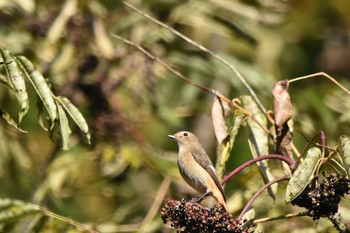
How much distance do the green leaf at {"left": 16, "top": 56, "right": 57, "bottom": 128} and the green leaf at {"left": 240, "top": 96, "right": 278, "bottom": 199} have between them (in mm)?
843

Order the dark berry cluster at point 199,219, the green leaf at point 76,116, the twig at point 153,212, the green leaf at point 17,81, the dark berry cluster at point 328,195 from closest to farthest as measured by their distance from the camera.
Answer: the dark berry cluster at point 199,219 → the dark berry cluster at point 328,195 → the green leaf at point 17,81 → the green leaf at point 76,116 → the twig at point 153,212

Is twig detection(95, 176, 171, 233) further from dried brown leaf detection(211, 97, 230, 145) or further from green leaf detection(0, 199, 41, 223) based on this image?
dried brown leaf detection(211, 97, 230, 145)

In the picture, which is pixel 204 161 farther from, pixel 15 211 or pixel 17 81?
pixel 17 81

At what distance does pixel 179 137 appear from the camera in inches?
201

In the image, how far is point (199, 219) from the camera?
353 cm

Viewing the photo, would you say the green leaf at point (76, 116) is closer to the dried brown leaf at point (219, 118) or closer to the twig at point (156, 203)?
the dried brown leaf at point (219, 118)

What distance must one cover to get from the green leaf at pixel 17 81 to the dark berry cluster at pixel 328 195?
44.8 inches

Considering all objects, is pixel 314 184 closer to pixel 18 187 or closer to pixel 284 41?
pixel 18 187

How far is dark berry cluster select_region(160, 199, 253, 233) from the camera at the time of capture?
3.51 metres

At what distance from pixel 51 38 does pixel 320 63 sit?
135 inches

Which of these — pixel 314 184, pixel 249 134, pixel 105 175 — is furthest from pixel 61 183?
pixel 314 184

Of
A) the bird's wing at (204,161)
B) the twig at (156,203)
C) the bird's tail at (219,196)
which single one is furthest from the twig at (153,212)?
the bird's tail at (219,196)

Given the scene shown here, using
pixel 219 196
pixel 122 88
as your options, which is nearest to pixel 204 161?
pixel 219 196

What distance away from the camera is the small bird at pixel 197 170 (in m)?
4.24
